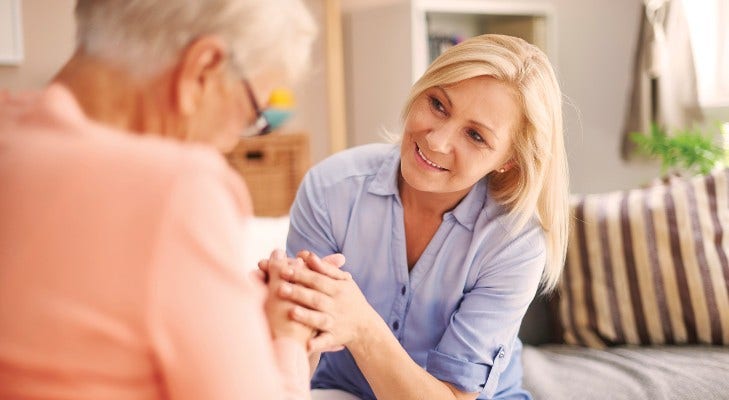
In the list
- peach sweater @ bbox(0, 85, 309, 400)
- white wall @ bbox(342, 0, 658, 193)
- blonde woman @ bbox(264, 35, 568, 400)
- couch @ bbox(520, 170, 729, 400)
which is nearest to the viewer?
peach sweater @ bbox(0, 85, 309, 400)

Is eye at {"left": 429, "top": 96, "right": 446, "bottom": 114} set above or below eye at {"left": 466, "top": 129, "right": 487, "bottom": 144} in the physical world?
above

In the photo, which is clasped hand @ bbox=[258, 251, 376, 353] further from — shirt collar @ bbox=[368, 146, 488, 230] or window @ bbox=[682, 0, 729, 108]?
window @ bbox=[682, 0, 729, 108]

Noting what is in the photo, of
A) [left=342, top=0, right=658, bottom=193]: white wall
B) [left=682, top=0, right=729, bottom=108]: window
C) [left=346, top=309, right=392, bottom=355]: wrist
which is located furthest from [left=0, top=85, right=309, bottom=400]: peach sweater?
[left=342, top=0, right=658, bottom=193]: white wall

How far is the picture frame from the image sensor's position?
2828 mm

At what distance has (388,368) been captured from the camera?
127 centimetres

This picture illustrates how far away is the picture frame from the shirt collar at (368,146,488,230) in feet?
6.27

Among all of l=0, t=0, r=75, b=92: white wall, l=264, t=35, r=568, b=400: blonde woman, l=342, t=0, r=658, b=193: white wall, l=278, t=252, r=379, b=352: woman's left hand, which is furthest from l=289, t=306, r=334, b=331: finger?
l=342, t=0, r=658, b=193: white wall

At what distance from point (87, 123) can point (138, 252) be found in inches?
4.8

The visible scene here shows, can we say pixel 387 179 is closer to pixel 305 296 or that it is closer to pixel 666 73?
pixel 305 296

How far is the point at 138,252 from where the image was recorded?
23.8 inches

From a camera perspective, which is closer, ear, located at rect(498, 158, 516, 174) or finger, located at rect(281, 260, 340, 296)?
finger, located at rect(281, 260, 340, 296)

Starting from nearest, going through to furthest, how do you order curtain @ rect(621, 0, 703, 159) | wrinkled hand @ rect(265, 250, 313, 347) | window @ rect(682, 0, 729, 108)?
wrinkled hand @ rect(265, 250, 313, 347)
window @ rect(682, 0, 729, 108)
curtain @ rect(621, 0, 703, 159)

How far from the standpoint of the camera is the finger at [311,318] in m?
1.02

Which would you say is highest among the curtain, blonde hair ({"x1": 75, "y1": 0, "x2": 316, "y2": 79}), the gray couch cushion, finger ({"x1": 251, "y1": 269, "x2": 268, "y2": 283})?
the curtain
